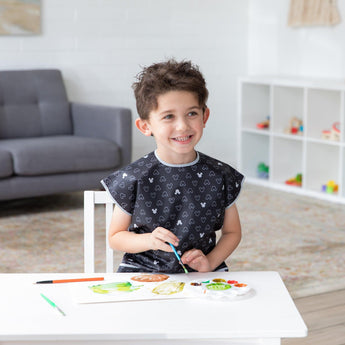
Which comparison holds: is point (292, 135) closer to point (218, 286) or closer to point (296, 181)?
point (296, 181)

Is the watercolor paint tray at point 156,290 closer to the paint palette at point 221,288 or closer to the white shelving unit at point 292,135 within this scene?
the paint palette at point 221,288

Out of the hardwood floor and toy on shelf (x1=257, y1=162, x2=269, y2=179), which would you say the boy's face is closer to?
the hardwood floor

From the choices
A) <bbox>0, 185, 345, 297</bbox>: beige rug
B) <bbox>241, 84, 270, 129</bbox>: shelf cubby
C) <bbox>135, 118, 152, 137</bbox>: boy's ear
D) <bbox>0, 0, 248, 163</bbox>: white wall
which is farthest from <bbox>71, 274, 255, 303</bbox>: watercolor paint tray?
<bbox>241, 84, 270, 129</bbox>: shelf cubby

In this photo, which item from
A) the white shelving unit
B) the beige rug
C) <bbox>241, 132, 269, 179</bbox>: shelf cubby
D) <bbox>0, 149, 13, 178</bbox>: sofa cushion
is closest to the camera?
the beige rug

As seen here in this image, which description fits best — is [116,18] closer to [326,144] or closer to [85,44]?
[85,44]

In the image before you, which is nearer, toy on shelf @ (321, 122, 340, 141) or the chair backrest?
the chair backrest

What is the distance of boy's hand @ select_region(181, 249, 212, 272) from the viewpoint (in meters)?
1.35

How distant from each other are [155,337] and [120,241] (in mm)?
457

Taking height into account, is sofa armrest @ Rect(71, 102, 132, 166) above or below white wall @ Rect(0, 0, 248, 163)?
below

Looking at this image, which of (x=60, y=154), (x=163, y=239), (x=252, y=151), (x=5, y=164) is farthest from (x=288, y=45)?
(x=163, y=239)

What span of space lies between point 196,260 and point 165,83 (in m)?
0.36

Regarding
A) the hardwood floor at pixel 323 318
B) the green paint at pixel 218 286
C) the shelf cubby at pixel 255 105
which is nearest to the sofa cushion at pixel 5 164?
the hardwood floor at pixel 323 318

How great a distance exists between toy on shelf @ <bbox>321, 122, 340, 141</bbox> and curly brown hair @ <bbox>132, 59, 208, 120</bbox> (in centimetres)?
312

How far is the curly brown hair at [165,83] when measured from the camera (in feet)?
4.60
